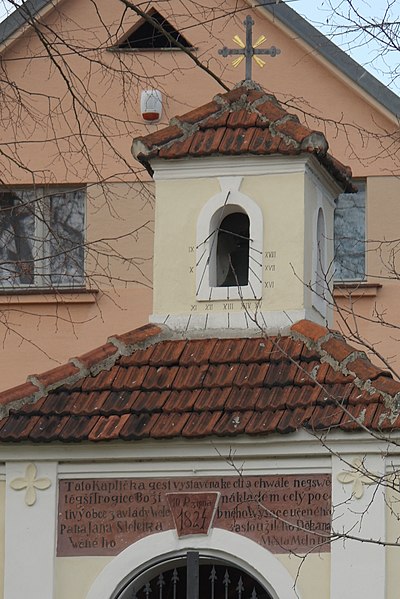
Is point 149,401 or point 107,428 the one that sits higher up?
point 149,401

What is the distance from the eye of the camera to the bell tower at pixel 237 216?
17.6 m

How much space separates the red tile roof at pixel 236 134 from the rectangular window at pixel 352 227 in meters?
6.73

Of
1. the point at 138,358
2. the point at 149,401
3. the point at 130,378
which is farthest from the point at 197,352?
the point at 149,401

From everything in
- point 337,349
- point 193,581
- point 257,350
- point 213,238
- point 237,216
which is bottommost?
point 193,581

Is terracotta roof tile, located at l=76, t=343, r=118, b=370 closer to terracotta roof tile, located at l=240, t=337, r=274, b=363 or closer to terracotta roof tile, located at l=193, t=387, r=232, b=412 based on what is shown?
terracotta roof tile, located at l=193, t=387, r=232, b=412

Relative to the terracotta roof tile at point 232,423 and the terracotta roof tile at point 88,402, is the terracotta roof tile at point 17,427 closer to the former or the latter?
the terracotta roof tile at point 88,402

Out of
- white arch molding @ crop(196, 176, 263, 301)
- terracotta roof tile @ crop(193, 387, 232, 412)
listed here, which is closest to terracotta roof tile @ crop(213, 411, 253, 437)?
terracotta roof tile @ crop(193, 387, 232, 412)

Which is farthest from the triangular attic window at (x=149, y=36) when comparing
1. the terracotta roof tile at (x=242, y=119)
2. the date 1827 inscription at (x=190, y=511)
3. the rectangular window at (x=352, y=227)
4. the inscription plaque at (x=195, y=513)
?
the inscription plaque at (x=195, y=513)

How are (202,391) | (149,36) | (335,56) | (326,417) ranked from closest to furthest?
(326,417) < (202,391) < (149,36) < (335,56)

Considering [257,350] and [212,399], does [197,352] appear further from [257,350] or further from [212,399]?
[212,399]

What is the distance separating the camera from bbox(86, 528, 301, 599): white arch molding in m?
16.2

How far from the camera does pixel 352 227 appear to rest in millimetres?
25359

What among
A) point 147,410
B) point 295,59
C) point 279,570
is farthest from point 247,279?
point 295,59

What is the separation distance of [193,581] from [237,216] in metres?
3.49
